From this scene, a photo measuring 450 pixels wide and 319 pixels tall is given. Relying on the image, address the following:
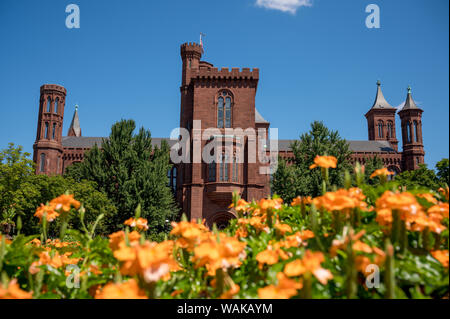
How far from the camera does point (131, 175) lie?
27703mm

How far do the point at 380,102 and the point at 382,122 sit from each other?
176 inches

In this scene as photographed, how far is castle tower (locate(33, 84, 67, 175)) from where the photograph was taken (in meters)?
41.5

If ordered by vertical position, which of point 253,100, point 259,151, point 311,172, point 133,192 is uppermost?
point 253,100

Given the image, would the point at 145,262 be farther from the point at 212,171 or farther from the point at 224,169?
the point at 212,171

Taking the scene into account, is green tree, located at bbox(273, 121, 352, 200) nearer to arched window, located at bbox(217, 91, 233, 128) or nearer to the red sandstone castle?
the red sandstone castle

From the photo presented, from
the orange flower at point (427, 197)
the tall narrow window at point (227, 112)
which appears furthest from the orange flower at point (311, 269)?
the tall narrow window at point (227, 112)

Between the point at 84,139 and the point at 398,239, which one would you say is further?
the point at 84,139

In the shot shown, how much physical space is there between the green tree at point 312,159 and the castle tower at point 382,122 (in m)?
40.8

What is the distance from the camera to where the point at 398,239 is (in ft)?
6.00

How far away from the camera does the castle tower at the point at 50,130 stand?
1634 inches

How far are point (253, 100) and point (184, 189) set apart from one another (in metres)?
10.6

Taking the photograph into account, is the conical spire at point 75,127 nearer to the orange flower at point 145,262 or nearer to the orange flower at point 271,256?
the orange flower at point 271,256
